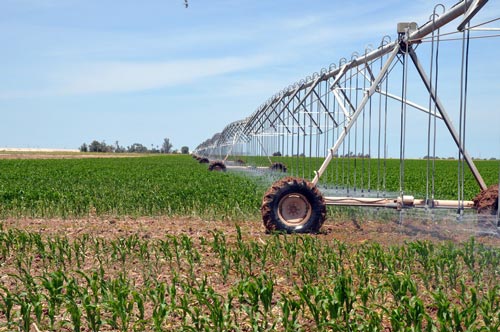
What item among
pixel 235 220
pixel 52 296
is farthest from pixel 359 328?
pixel 235 220

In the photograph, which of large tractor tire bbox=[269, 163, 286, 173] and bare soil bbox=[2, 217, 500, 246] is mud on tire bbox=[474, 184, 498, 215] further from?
large tractor tire bbox=[269, 163, 286, 173]

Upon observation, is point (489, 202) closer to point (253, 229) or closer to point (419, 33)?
point (419, 33)

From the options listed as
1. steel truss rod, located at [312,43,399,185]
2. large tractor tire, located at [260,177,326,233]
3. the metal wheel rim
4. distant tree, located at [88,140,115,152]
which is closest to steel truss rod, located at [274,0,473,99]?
steel truss rod, located at [312,43,399,185]

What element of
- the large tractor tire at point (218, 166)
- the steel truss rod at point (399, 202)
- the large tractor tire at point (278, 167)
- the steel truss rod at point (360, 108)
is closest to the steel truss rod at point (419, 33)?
the steel truss rod at point (360, 108)

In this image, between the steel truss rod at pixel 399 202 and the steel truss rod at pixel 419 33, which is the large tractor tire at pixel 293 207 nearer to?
the steel truss rod at pixel 399 202

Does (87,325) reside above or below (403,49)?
below

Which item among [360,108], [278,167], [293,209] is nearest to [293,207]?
[293,209]

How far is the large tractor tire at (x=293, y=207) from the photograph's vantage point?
984 centimetres

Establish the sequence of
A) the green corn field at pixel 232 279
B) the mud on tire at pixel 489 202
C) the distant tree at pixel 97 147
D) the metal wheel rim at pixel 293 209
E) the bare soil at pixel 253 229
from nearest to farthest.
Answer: the green corn field at pixel 232 279 < the bare soil at pixel 253 229 < the mud on tire at pixel 489 202 < the metal wheel rim at pixel 293 209 < the distant tree at pixel 97 147

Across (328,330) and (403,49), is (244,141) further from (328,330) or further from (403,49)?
(328,330)

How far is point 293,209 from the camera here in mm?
10117

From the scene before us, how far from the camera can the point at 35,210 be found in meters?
13.1

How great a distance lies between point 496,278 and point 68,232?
6.78m

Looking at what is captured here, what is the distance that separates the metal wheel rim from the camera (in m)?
10.0
